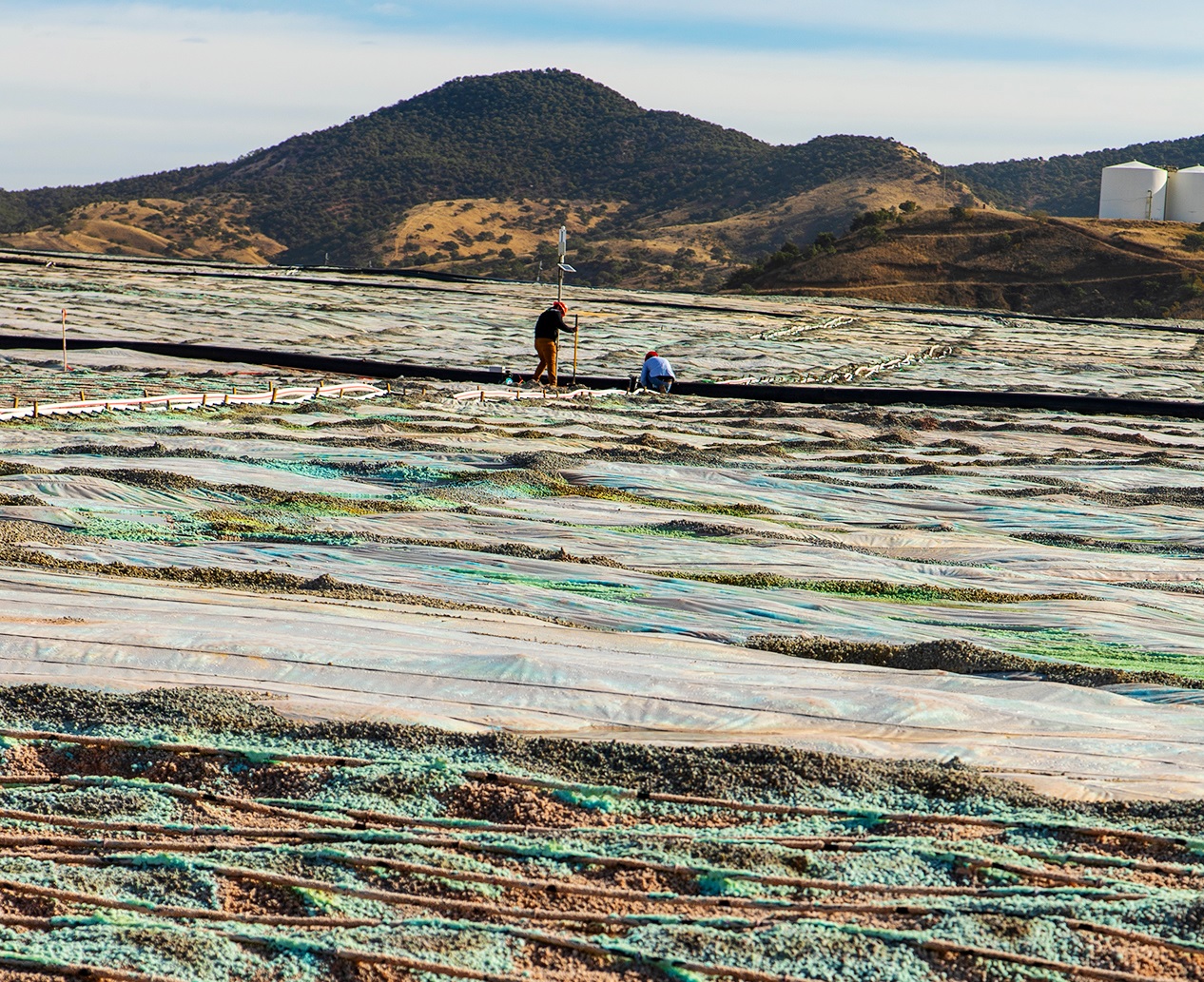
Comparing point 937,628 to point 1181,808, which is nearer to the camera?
point 1181,808

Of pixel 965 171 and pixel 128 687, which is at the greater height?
pixel 965 171

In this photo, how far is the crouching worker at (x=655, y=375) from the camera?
54.5 feet

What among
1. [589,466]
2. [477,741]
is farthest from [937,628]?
[589,466]

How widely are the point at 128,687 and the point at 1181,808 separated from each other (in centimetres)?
317

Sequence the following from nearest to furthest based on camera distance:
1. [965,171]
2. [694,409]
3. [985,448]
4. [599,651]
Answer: [599,651]
[985,448]
[694,409]
[965,171]

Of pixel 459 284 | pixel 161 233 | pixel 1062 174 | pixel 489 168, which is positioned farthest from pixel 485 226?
pixel 1062 174

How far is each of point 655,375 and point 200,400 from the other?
19.4ft

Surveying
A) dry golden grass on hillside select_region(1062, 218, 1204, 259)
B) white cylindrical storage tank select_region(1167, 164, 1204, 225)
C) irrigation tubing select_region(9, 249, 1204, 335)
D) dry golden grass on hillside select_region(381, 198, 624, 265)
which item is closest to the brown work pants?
irrigation tubing select_region(9, 249, 1204, 335)

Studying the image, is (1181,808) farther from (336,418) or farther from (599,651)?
(336,418)

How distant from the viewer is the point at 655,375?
54.5 feet

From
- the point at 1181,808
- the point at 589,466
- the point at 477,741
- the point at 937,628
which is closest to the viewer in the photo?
the point at 1181,808

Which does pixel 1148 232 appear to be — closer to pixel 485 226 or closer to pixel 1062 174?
pixel 485 226

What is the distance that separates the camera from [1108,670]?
5.04m

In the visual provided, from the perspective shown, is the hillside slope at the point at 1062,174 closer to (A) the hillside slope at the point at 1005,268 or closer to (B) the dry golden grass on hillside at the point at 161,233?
(A) the hillside slope at the point at 1005,268
